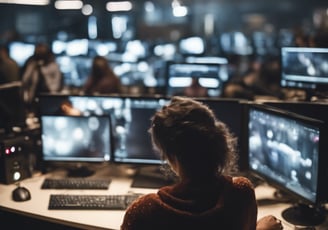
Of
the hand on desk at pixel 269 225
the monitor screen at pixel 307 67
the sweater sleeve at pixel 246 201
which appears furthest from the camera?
the monitor screen at pixel 307 67

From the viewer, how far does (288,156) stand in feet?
7.19

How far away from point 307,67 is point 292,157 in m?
1.60

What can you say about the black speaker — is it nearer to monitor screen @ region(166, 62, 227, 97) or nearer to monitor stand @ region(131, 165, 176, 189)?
monitor stand @ region(131, 165, 176, 189)

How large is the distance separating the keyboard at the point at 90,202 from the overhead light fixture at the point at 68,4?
11874 mm

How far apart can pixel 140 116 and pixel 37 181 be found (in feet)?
2.24

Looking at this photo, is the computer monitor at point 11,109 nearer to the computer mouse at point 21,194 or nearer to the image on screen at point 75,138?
the image on screen at point 75,138

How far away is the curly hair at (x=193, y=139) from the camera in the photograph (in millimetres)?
1471

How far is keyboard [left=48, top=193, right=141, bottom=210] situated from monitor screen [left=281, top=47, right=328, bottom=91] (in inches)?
70.0

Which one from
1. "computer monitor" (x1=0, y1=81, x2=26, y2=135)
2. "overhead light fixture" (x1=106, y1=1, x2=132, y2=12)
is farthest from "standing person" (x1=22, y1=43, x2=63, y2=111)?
"overhead light fixture" (x1=106, y1=1, x2=132, y2=12)

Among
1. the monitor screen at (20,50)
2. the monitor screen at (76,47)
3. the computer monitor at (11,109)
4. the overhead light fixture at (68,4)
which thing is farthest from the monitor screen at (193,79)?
the overhead light fixture at (68,4)

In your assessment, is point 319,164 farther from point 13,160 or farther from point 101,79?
point 101,79

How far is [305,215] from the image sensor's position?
222cm

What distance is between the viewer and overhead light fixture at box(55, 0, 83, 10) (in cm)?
1358

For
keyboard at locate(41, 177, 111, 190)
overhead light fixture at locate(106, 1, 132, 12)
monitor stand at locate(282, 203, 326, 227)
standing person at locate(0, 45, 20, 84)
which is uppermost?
overhead light fixture at locate(106, 1, 132, 12)
